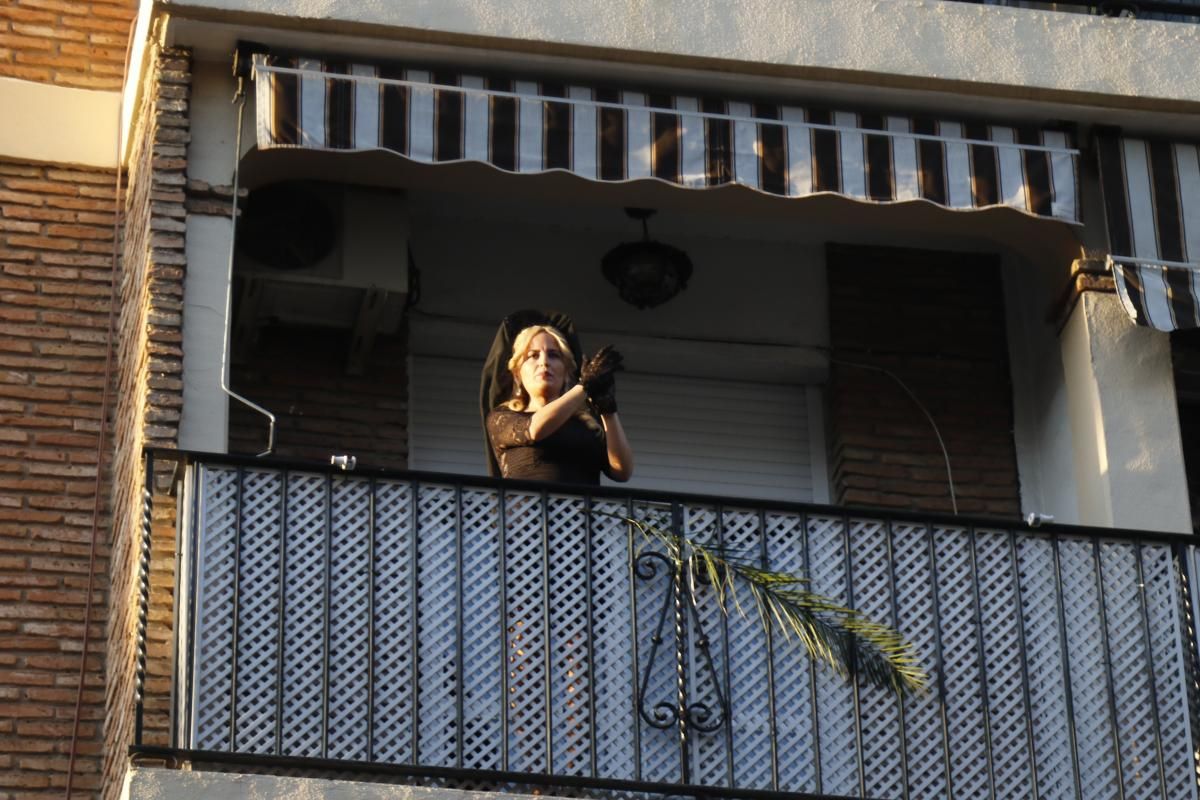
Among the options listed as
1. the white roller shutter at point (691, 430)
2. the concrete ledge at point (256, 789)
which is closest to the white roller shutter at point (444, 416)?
the white roller shutter at point (691, 430)

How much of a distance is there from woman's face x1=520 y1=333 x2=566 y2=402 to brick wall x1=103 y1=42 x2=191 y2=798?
1276mm

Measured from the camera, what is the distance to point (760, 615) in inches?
405

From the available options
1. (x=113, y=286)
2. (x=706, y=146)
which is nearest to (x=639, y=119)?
(x=706, y=146)

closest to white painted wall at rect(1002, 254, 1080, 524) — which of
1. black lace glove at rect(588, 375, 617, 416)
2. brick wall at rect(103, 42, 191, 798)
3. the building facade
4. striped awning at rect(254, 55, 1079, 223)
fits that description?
the building facade

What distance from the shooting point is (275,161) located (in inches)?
455

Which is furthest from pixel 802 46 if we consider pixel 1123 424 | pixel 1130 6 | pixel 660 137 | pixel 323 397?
pixel 323 397

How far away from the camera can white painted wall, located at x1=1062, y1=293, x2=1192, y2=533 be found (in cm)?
1144

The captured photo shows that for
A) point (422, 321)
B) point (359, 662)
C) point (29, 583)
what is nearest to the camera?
point (359, 662)

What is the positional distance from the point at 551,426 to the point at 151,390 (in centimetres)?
147

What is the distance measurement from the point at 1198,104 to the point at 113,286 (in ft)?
14.8

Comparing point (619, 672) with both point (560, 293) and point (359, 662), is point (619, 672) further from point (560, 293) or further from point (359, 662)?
point (560, 293)

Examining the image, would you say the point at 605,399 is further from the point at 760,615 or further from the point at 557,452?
the point at 760,615

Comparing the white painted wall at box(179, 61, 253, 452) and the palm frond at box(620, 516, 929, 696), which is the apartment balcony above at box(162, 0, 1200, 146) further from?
the palm frond at box(620, 516, 929, 696)

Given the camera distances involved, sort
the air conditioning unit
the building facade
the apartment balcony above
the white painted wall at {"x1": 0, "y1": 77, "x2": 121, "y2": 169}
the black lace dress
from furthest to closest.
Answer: the white painted wall at {"x1": 0, "y1": 77, "x2": 121, "y2": 169} → the air conditioning unit → the apartment balcony above → the black lace dress → the building facade
